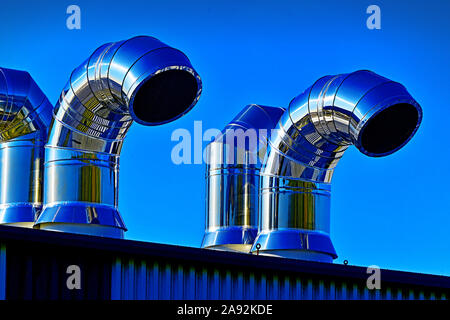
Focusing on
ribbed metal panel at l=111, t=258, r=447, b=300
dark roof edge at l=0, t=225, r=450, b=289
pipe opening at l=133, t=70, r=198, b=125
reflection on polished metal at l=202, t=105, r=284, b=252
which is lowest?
ribbed metal panel at l=111, t=258, r=447, b=300

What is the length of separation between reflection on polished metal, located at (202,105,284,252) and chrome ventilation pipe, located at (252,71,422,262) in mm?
1360

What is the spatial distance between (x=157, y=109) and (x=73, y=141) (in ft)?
4.92

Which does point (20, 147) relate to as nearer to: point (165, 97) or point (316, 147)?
point (165, 97)

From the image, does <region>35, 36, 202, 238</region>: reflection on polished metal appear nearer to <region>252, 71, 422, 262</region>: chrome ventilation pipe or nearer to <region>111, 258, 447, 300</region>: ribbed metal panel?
<region>252, 71, 422, 262</region>: chrome ventilation pipe

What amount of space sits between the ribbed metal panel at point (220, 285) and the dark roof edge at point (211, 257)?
0.49ft

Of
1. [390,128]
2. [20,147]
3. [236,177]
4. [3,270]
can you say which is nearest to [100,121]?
[20,147]

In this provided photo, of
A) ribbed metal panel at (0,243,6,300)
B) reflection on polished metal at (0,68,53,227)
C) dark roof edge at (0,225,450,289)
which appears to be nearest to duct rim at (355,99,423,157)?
dark roof edge at (0,225,450,289)

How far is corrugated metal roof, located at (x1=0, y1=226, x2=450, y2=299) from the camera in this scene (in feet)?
44.0
